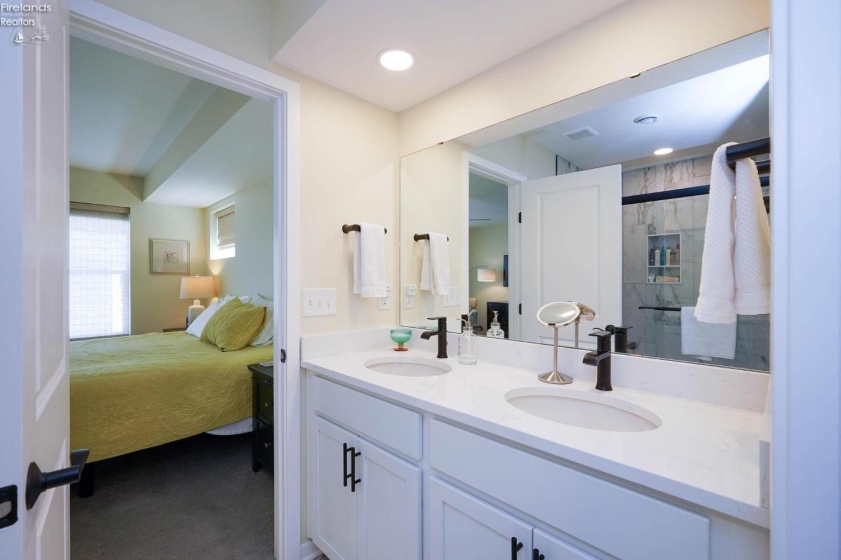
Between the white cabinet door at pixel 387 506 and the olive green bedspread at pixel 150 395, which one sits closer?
the white cabinet door at pixel 387 506

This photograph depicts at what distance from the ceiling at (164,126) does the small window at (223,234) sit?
337 mm

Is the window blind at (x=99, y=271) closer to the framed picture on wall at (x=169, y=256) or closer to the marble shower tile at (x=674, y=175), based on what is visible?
the framed picture on wall at (x=169, y=256)

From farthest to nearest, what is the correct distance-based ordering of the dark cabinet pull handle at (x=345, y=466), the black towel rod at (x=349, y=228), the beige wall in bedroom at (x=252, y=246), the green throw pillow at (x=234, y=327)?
1. the beige wall in bedroom at (x=252, y=246)
2. the green throw pillow at (x=234, y=327)
3. the black towel rod at (x=349, y=228)
4. the dark cabinet pull handle at (x=345, y=466)

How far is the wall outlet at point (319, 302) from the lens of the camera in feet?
5.55

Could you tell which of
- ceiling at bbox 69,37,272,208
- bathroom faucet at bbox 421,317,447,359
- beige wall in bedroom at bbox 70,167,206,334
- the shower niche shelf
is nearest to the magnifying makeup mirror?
the shower niche shelf

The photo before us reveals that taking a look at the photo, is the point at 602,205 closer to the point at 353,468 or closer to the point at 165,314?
the point at 353,468

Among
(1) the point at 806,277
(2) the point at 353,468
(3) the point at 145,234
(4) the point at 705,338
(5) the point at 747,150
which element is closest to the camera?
(1) the point at 806,277

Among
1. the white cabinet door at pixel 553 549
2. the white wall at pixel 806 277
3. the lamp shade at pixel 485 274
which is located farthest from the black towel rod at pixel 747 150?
the lamp shade at pixel 485 274

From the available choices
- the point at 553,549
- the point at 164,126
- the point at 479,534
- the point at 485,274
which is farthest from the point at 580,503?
the point at 164,126

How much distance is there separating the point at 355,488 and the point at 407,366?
1.87ft

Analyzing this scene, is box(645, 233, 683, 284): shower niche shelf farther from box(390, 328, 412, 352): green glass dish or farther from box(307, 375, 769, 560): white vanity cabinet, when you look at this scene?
box(390, 328, 412, 352): green glass dish

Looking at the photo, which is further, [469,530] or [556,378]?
[556,378]

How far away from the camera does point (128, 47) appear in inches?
50.7

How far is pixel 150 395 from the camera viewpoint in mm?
2254
